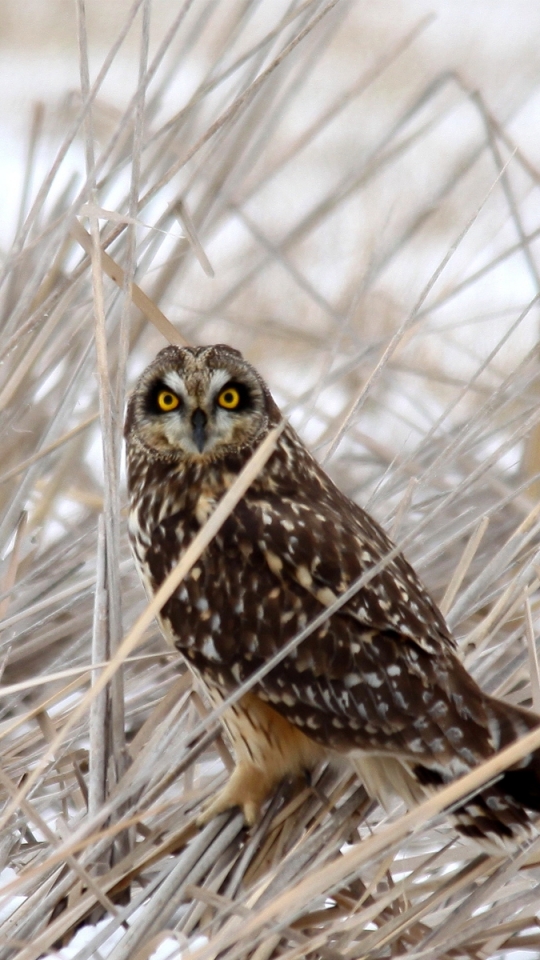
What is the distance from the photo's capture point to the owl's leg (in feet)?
6.72

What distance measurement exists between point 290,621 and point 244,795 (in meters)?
0.30

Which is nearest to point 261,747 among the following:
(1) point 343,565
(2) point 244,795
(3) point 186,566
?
(2) point 244,795

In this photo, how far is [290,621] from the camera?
200cm

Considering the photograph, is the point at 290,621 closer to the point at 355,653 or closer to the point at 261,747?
the point at 355,653

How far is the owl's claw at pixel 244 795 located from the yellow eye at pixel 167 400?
0.62 m

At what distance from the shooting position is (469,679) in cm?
192

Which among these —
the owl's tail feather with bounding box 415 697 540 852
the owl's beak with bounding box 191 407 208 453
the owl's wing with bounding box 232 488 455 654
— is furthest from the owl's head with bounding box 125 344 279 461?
the owl's tail feather with bounding box 415 697 540 852

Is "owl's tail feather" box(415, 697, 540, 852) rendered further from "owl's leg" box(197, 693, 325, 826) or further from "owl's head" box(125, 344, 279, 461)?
"owl's head" box(125, 344, 279, 461)

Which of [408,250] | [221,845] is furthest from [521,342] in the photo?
[221,845]

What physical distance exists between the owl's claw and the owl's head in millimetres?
556

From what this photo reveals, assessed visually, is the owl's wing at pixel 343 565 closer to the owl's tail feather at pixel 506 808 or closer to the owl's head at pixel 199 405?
the owl's head at pixel 199 405

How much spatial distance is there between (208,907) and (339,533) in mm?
645

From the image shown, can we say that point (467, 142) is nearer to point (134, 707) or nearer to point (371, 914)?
point (134, 707)

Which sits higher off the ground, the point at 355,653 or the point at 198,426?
the point at 198,426
